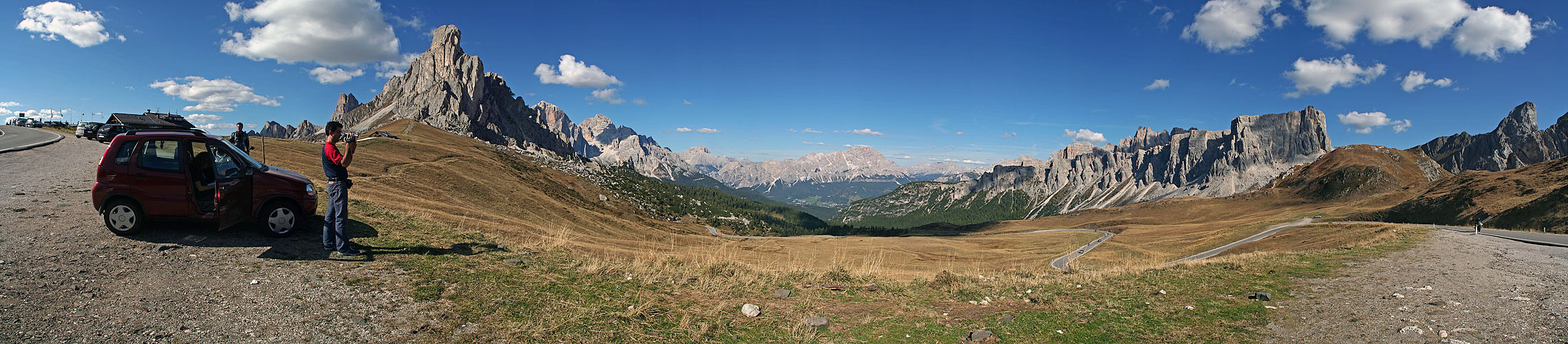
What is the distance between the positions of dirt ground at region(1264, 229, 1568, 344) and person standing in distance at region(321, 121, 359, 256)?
17276mm

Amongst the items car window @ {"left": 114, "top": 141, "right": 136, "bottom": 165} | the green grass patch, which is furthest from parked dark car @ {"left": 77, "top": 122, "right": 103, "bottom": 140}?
car window @ {"left": 114, "top": 141, "right": 136, "bottom": 165}

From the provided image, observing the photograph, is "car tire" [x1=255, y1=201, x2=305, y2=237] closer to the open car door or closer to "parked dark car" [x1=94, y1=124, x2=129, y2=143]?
the open car door

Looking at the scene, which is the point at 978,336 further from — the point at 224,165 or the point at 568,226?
the point at 568,226

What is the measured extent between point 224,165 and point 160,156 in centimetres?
105

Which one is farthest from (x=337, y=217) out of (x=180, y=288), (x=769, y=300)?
(x=769, y=300)

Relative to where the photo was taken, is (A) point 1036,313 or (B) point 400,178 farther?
(B) point 400,178

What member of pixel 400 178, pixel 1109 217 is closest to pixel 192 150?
pixel 400 178

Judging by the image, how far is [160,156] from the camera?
35.2 feet

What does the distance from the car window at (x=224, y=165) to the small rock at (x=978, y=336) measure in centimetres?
1503

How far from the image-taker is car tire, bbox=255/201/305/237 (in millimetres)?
11883

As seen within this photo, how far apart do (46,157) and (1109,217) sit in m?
190

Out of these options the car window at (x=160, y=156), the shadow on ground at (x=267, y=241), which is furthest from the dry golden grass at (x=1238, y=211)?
the car window at (x=160, y=156)

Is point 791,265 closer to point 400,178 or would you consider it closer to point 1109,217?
point 400,178

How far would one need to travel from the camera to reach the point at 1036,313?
460 inches
